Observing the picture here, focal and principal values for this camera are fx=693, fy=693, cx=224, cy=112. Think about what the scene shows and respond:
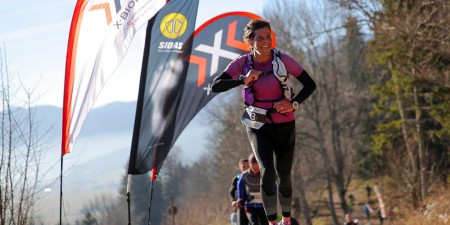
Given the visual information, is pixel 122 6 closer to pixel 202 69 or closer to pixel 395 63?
pixel 202 69

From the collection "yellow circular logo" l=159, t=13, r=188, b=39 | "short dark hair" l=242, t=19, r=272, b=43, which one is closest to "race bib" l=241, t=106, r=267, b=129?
"short dark hair" l=242, t=19, r=272, b=43

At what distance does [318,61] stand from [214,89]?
40.7m

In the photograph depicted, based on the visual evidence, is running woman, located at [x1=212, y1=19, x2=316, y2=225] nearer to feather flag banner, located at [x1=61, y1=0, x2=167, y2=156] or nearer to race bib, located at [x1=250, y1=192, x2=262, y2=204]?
feather flag banner, located at [x1=61, y1=0, x2=167, y2=156]

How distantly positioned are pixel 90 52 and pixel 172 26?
4.34 ft

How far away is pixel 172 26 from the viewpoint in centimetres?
900

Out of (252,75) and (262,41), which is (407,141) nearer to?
(262,41)

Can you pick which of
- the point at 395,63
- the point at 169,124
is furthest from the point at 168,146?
the point at 395,63

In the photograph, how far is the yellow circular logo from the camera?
898cm

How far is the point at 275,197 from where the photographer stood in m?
6.37

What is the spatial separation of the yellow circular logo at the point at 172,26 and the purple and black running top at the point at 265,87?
278 centimetres

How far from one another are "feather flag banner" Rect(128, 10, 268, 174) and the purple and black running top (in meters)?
2.57

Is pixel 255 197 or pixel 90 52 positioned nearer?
pixel 90 52

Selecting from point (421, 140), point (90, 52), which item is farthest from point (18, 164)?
point (421, 140)

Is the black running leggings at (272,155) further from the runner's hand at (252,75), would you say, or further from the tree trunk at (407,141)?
the tree trunk at (407,141)
